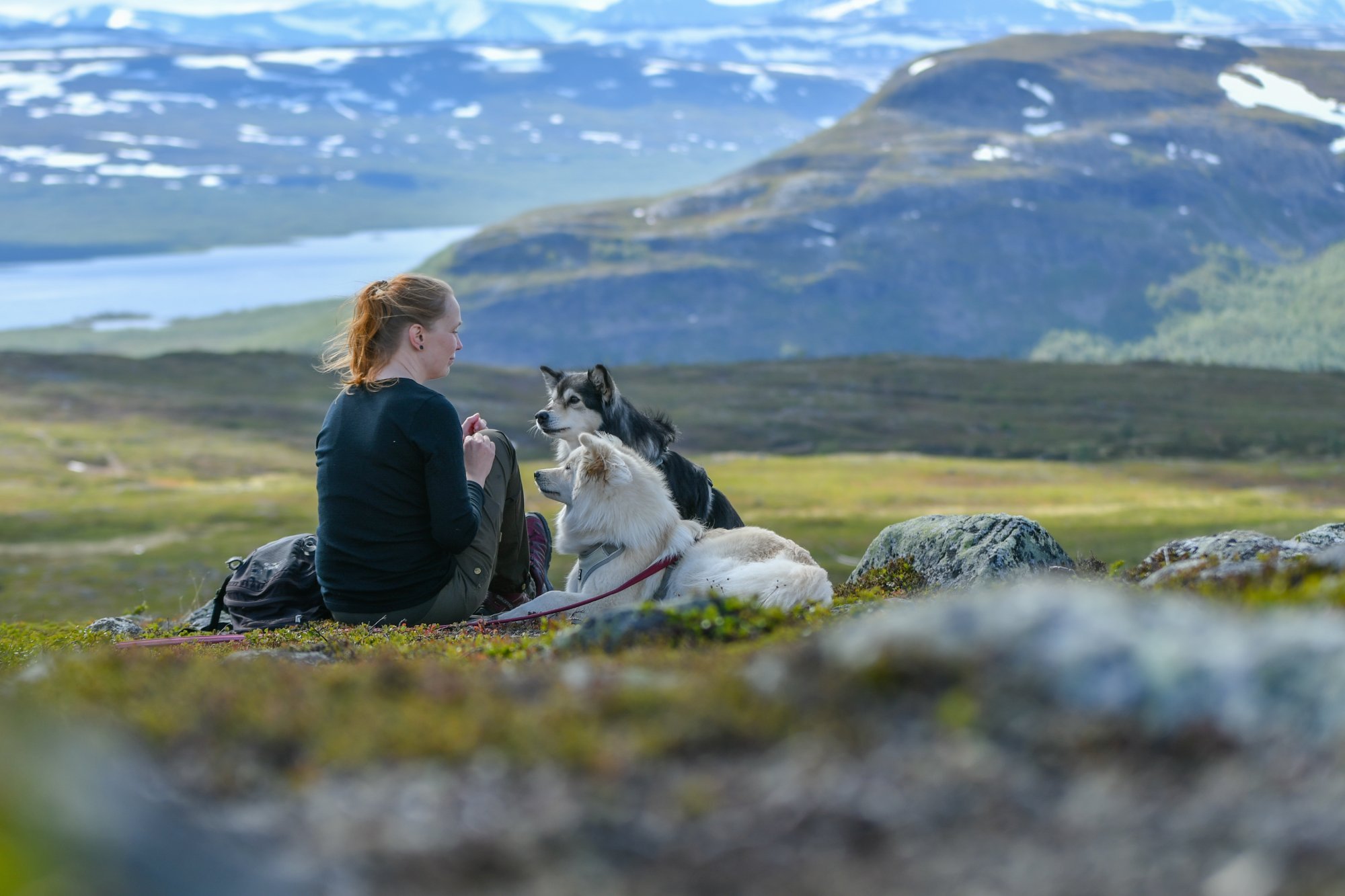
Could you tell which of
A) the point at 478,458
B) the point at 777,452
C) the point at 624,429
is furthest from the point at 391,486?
the point at 777,452

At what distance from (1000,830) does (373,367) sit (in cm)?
825

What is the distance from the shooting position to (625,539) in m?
12.3

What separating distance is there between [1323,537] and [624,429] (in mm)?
8511

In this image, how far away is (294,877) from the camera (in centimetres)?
389

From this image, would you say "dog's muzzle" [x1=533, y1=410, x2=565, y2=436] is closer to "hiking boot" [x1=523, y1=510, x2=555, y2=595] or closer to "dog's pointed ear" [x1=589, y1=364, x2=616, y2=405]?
"dog's pointed ear" [x1=589, y1=364, x2=616, y2=405]

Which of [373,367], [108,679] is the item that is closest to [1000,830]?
[108,679]

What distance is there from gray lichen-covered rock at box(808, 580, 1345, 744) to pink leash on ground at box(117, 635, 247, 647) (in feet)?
28.3

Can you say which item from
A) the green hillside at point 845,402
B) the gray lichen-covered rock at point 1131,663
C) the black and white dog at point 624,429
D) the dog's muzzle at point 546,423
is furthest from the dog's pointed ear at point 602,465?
the green hillside at point 845,402

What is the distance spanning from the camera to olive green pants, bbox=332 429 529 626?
12242 millimetres

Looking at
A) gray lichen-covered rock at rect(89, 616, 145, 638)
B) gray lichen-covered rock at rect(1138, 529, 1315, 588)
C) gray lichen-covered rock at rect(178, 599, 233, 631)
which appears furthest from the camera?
gray lichen-covered rock at rect(89, 616, 145, 638)

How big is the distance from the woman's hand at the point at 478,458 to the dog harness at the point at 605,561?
55.1 inches

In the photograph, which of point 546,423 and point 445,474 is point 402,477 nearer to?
point 445,474

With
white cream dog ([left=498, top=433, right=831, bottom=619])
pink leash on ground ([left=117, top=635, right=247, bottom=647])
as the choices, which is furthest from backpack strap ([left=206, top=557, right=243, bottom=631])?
white cream dog ([left=498, top=433, right=831, bottom=619])

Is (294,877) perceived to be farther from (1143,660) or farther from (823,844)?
(1143,660)
